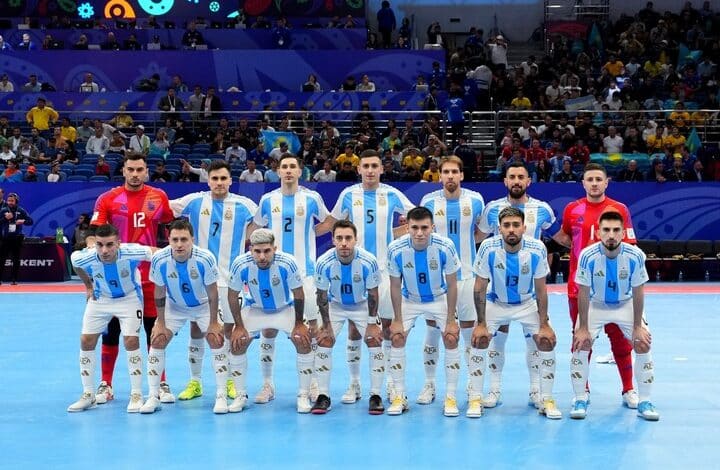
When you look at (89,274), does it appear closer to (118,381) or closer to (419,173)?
(118,381)

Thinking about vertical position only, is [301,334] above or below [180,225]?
below

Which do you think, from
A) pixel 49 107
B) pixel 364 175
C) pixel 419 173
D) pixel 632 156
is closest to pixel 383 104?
pixel 419 173

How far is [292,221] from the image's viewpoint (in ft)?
37.5

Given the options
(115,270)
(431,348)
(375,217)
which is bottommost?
(431,348)

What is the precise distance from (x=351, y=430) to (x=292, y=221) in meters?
2.95

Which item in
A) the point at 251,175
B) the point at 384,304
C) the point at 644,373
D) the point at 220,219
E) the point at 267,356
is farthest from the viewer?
the point at 251,175

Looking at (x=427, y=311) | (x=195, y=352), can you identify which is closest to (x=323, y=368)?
(x=427, y=311)

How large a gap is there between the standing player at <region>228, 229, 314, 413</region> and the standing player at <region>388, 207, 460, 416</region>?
39.3 inches

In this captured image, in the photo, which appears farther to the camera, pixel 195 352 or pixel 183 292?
pixel 195 352

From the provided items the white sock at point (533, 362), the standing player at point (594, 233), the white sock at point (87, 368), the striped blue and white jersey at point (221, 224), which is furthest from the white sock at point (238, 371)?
the standing player at point (594, 233)

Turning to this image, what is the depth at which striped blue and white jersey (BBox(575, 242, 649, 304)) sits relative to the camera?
32.6ft

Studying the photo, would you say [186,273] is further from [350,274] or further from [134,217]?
[350,274]

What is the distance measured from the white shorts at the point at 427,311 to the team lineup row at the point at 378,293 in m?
0.02

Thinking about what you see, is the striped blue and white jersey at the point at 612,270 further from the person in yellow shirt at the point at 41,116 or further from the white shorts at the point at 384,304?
the person in yellow shirt at the point at 41,116
